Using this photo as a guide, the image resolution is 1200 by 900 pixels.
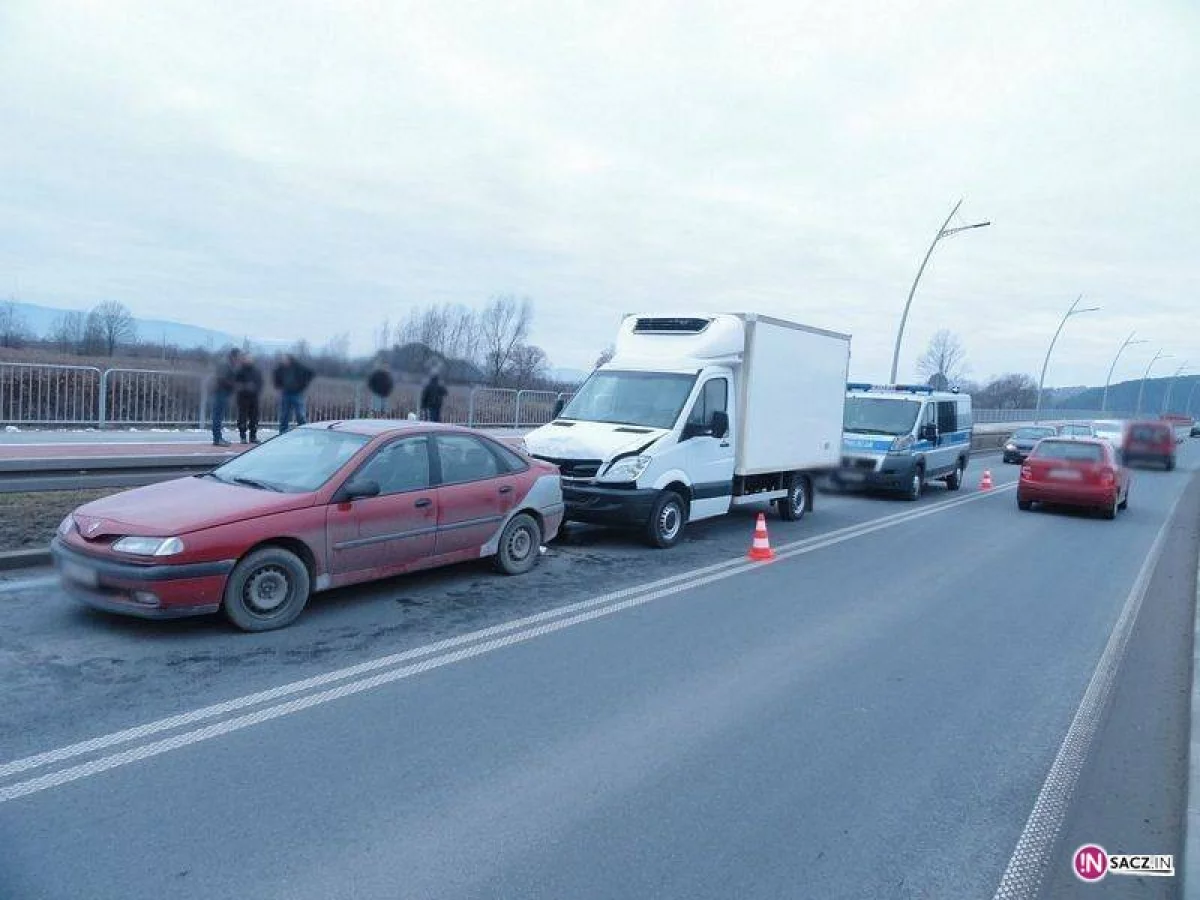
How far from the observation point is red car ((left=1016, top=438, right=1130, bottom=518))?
16312 mm

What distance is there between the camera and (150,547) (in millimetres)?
5961

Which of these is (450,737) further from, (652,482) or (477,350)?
(477,350)

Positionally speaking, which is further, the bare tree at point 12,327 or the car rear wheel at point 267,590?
the bare tree at point 12,327

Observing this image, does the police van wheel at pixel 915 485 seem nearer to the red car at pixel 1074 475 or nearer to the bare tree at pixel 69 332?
the red car at pixel 1074 475

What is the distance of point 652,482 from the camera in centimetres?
1057

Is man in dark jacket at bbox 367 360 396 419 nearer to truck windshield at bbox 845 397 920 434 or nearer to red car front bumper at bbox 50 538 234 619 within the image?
red car front bumper at bbox 50 538 234 619

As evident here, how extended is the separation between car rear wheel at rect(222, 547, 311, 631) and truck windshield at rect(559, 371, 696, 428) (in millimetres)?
5414

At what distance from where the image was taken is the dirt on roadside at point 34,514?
26.9 feet

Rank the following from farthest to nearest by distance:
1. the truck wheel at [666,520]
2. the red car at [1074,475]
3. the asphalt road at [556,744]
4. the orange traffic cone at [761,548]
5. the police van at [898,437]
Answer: the police van at [898,437], the red car at [1074,475], the truck wheel at [666,520], the orange traffic cone at [761,548], the asphalt road at [556,744]

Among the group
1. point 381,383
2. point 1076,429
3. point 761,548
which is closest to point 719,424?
A: point 761,548

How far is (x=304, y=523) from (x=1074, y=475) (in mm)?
14479

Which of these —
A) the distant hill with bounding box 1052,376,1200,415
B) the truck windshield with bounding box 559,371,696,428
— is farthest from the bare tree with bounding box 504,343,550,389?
the distant hill with bounding box 1052,376,1200,415

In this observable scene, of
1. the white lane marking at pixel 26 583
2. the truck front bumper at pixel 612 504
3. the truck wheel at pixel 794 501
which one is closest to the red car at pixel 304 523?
the white lane marking at pixel 26 583

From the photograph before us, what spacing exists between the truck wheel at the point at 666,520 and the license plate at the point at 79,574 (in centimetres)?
604
